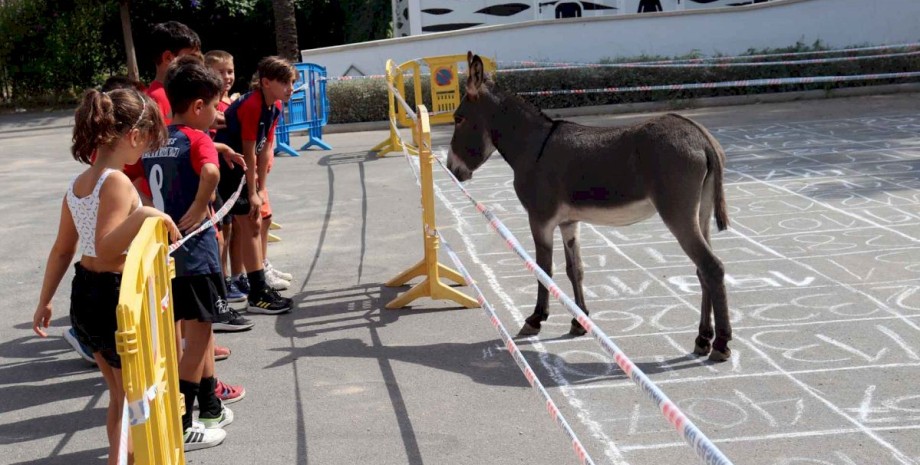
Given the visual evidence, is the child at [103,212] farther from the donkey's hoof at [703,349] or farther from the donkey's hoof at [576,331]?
the donkey's hoof at [703,349]

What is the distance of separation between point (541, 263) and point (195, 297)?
2.45 meters

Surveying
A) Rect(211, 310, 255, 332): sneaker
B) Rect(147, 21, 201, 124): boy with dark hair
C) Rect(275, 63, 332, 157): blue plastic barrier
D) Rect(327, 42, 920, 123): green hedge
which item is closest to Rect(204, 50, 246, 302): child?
Rect(211, 310, 255, 332): sneaker

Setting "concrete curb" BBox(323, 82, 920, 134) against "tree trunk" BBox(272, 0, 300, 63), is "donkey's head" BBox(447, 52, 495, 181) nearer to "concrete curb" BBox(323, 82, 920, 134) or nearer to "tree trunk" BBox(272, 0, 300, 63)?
"concrete curb" BBox(323, 82, 920, 134)

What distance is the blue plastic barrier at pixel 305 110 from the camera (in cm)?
1648

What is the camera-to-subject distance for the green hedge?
811 inches

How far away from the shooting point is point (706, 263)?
5.92 m

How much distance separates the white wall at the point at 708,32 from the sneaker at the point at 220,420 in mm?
17679

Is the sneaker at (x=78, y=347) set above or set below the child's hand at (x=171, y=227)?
below

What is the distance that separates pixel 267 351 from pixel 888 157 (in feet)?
30.4

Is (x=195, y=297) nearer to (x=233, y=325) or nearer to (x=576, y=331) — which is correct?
(x=233, y=325)

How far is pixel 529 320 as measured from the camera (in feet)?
21.7

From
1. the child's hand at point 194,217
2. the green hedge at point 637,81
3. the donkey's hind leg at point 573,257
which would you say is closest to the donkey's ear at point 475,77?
the donkey's hind leg at point 573,257

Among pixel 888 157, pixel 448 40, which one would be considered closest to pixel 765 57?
pixel 448 40

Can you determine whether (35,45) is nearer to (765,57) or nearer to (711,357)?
(765,57)
